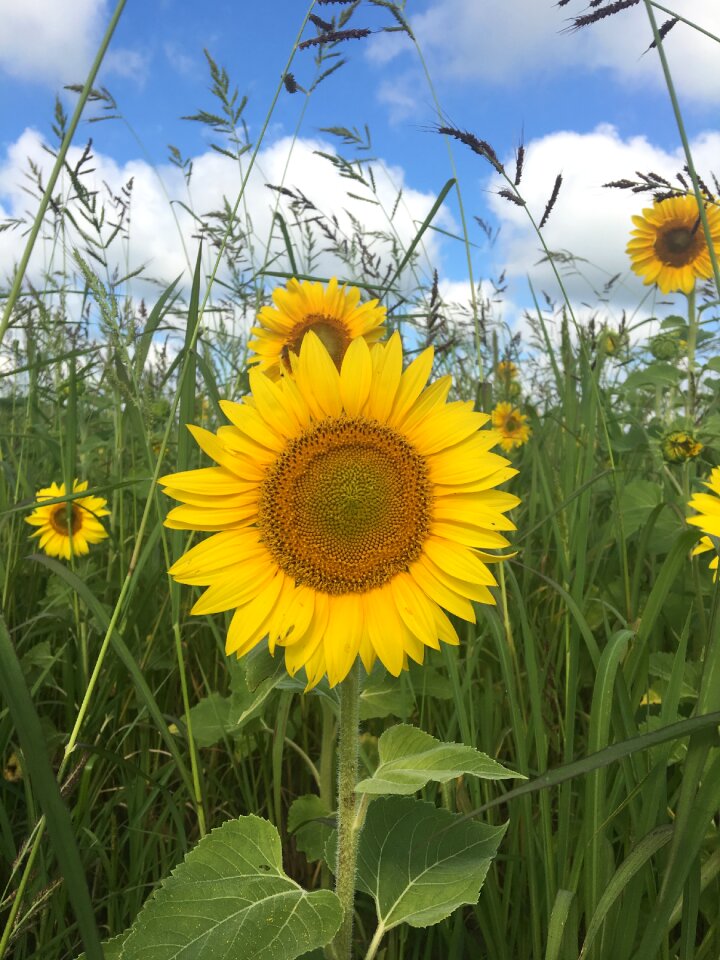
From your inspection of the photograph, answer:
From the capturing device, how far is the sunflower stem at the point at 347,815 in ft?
4.01

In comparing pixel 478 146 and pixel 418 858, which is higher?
pixel 478 146

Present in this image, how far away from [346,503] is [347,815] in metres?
0.55

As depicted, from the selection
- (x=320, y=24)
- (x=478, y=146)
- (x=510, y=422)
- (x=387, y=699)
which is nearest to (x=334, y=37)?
(x=320, y=24)

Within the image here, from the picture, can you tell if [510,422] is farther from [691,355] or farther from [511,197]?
[511,197]

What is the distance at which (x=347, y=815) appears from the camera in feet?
4.07

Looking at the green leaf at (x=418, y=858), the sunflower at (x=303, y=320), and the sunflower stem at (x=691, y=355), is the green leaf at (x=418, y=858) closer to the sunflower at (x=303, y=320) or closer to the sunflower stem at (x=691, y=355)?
the sunflower at (x=303, y=320)

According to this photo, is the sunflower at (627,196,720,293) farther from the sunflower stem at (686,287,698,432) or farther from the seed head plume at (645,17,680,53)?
the seed head plume at (645,17,680,53)

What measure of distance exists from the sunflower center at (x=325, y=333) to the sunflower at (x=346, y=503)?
3.12 ft

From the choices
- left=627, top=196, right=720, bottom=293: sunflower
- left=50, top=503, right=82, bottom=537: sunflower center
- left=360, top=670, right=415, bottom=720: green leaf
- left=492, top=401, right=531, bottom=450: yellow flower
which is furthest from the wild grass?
left=492, top=401, right=531, bottom=450: yellow flower

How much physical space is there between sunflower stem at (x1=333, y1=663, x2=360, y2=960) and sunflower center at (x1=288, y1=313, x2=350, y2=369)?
130 centimetres

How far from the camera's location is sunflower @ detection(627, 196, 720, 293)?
13.9 ft

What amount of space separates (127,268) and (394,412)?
3.62 meters

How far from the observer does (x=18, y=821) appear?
1.83 m

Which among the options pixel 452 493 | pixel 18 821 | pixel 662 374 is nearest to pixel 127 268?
pixel 662 374
